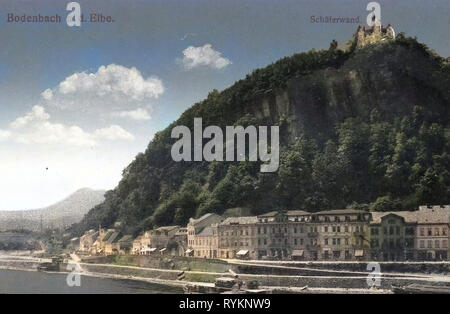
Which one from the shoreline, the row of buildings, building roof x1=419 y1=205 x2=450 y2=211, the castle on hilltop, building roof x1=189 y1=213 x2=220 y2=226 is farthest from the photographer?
the castle on hilltop

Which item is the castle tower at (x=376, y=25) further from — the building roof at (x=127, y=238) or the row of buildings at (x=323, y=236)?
the building roof at (x=127, y=238)

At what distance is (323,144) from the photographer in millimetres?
25719

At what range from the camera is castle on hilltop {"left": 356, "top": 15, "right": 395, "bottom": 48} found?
2592cm

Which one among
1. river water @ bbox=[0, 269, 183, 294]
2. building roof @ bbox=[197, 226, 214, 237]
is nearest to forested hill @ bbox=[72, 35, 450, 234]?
building roof @ bbox=[197, 226, 214, 237]

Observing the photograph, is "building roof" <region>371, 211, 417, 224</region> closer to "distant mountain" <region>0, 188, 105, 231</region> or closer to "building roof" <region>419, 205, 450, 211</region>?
"building roof" <region>419, 205, 450, 211</region>

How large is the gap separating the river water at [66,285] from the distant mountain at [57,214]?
2924 mm

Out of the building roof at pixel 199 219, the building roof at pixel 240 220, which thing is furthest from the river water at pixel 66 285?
the building roof at pixel 240 220

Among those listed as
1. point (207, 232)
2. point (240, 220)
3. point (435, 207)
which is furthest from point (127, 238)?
point (435, 207)

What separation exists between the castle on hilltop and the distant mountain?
12.9m

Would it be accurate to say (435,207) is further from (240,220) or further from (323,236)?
(240,220)

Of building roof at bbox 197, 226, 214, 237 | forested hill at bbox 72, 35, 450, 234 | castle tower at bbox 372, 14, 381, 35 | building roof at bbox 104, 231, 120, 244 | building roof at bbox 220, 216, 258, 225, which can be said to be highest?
castle tower at bbox 372, 14, 381, 35
